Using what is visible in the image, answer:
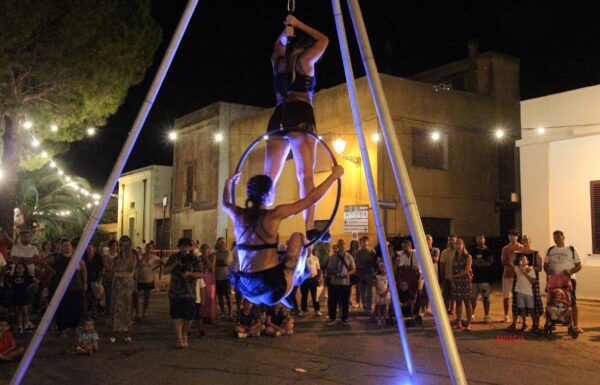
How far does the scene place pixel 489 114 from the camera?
2102 cm

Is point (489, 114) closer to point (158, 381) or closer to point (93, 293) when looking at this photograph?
point (93, 293)

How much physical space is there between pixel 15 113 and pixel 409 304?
32.4 feet

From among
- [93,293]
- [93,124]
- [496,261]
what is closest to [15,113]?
[93,124]

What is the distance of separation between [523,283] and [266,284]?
7024mm

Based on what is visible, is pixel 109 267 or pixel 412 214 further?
pixel 109 267

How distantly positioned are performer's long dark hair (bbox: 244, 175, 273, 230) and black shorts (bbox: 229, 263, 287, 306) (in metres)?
0.39

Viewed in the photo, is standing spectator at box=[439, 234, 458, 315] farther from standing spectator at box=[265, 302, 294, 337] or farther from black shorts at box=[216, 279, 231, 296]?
black shorts at box=[216, 279, 231, 296]

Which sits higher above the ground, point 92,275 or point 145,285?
point 92,275

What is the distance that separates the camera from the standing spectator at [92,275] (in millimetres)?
11008

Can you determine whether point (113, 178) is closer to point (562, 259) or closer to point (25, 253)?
point (25, 253)

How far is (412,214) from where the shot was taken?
13.8 feet

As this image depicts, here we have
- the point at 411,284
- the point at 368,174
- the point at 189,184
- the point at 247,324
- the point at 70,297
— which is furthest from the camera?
the point at 189,184

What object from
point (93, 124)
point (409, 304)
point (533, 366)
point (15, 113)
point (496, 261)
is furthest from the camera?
point (496, 261)

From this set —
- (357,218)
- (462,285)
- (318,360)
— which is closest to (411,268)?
(462,285)
